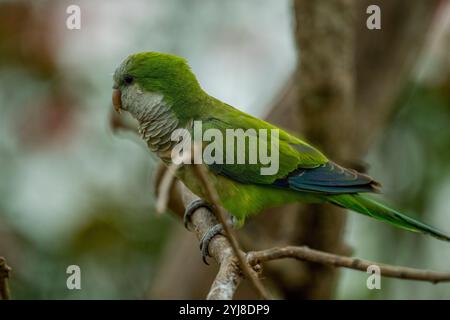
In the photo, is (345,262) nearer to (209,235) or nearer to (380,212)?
→ (209,235)

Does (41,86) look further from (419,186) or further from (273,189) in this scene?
(419,186)

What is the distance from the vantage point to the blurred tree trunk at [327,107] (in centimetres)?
404

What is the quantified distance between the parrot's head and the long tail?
3.16 feet

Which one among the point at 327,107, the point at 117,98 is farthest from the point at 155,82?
the point at 327,107

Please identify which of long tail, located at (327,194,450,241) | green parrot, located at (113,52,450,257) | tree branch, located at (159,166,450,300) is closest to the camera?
tree branch, located at (159,166,450,300)

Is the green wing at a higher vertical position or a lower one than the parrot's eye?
lower

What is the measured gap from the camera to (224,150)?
3.51 m

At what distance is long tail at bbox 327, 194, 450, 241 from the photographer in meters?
3.15

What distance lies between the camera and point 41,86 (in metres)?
5.51

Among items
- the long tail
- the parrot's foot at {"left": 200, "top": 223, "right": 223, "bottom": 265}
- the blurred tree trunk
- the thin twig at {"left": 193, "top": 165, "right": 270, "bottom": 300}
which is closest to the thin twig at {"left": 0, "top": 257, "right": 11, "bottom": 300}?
the thin twig at {"left": 193, "top": 165, "right": 270, "bottom": 300}

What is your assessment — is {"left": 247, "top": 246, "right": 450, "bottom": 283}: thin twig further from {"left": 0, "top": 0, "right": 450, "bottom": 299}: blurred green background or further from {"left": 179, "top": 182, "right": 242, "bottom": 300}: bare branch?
{"left": 0, "top": 0, "right": 450, "bottom": 299}: blurred green background

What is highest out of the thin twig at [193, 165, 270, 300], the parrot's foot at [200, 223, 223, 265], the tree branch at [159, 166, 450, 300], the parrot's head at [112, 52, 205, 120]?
the parrot's head at [112, 52, 205, 120]

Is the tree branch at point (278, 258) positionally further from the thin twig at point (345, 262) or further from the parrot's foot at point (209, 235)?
the parrot's foot at point (209, 235)

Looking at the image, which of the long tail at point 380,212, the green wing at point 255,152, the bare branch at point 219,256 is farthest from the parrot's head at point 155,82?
the long tail at point 380,212
